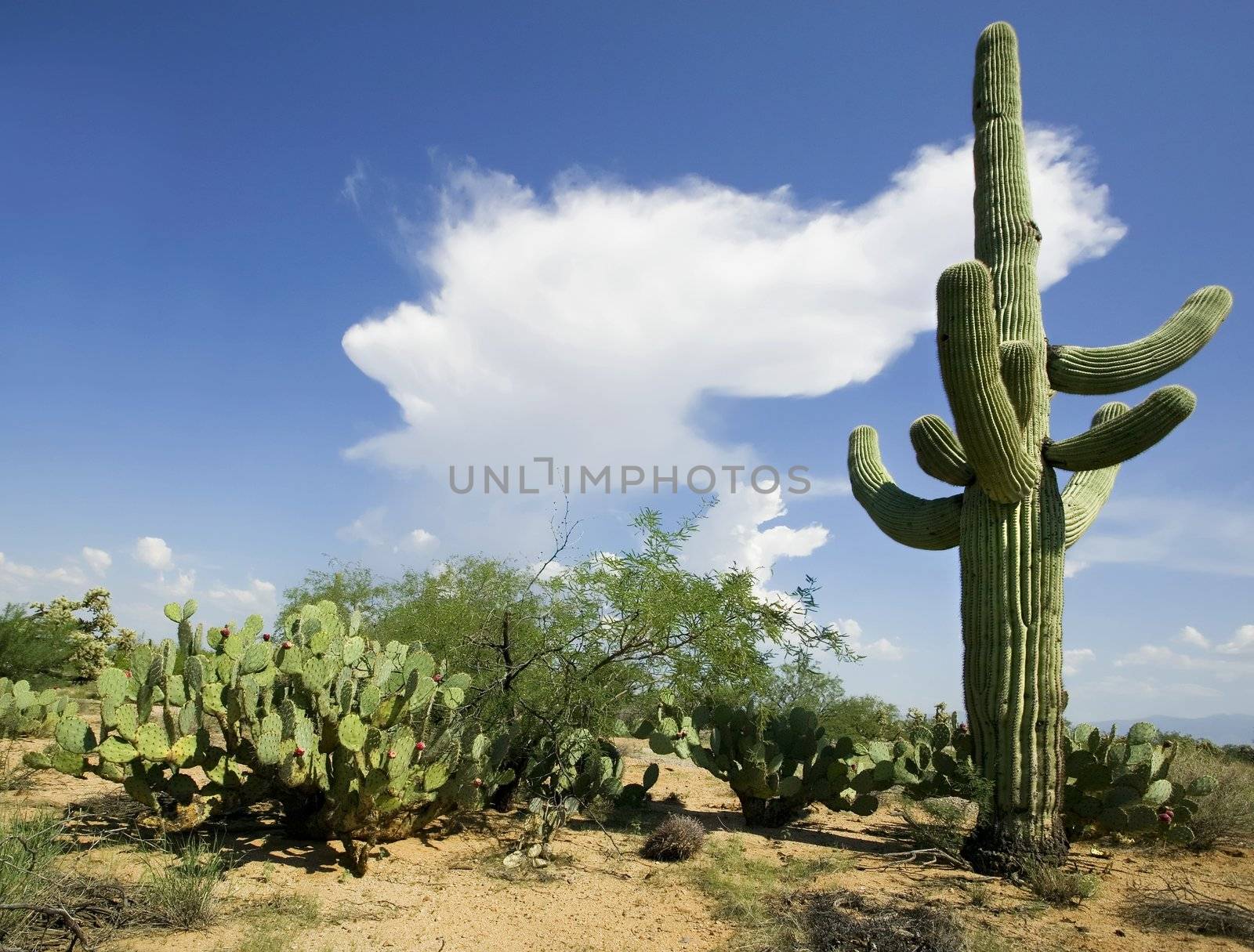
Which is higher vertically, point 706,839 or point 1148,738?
point 1148,738

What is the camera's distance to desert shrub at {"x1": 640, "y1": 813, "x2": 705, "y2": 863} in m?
6.53

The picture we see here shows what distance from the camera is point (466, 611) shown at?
842 cm

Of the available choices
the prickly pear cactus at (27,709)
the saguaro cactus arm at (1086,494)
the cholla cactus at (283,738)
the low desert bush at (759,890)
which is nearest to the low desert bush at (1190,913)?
the low desert bush at (759,890)

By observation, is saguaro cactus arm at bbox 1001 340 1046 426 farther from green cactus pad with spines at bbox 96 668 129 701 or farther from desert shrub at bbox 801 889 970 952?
green cactus pad with spines at bbox 96 668 129 701

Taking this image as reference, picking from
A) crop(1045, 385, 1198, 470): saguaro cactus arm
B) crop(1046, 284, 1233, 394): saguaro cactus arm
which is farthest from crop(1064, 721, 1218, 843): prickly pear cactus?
crop(1046, 284, 1233, 394): saguaro cactus arm

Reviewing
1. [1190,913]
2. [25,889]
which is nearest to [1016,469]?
[1190,913]

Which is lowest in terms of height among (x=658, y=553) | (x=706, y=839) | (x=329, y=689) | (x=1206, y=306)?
(x=706, y=839)

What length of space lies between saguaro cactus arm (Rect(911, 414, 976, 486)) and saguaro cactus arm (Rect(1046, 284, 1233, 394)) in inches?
45.1

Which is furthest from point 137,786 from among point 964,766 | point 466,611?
point 964,766

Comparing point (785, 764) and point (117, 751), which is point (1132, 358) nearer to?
point (785, 764)

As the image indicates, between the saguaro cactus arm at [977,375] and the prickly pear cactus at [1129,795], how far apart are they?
2.83 meters

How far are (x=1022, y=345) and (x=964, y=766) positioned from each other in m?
3.57

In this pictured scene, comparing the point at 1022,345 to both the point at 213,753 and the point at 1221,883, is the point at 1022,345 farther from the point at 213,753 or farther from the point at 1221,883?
the point at 213,753

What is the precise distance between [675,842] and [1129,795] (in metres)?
3.92
